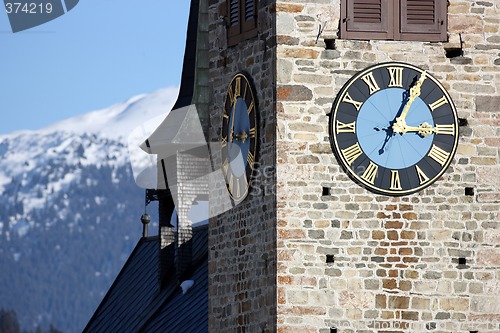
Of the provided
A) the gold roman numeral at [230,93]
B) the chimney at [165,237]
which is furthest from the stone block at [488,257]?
the chimney at [165,237]

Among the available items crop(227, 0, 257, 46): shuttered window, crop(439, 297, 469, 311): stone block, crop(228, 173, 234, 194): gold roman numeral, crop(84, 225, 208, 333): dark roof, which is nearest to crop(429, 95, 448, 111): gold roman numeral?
crop(439, 297, 469, 311): stone block

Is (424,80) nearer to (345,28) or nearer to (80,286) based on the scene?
(345,28)

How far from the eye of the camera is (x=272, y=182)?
30.2 meters

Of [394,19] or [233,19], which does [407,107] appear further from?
[233,19]

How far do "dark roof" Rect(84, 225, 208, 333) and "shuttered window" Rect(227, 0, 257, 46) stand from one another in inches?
524

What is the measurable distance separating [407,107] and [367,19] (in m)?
1.48

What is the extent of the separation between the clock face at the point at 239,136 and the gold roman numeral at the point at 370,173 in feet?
5.87

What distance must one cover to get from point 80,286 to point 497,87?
124 m

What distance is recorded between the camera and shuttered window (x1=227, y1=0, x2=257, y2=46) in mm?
31203

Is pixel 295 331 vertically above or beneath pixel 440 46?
beneath

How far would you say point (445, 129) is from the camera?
3039cm

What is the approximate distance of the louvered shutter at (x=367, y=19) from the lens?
30.4m

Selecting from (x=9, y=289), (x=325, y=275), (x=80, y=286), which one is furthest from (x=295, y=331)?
(x=80, y=286)

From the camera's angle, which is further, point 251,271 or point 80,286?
point 80,286
